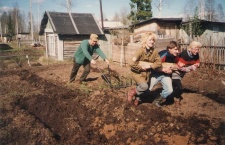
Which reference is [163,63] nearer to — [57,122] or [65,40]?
[57,122]

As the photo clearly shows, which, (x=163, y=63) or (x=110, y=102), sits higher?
(x=163, y=63)

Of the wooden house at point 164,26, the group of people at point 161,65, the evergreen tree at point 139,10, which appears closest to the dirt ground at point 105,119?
the group of people at point 161,65

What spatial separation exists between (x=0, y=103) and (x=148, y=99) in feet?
14.5

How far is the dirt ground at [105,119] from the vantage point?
153 inches

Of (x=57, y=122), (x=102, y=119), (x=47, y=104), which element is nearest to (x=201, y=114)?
(x=102, y=119)

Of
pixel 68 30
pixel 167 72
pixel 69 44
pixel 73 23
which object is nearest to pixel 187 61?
pixel 167 72

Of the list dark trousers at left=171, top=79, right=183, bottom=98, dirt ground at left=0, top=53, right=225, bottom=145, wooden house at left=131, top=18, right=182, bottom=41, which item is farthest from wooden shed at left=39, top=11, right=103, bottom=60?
dark trousers at left=171, top=79, right=183, bottom=98

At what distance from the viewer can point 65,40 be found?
1733cm

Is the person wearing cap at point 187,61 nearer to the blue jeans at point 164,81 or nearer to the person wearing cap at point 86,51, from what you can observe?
the blue jeans at point 164,81

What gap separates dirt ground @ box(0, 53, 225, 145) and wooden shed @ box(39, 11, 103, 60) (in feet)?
34.1

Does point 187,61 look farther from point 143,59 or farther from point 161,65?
point 143,59

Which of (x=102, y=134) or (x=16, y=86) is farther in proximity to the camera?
(x=16, y=86)

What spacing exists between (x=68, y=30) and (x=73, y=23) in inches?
42.4

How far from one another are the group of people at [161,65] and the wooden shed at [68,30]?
12.8 metres
